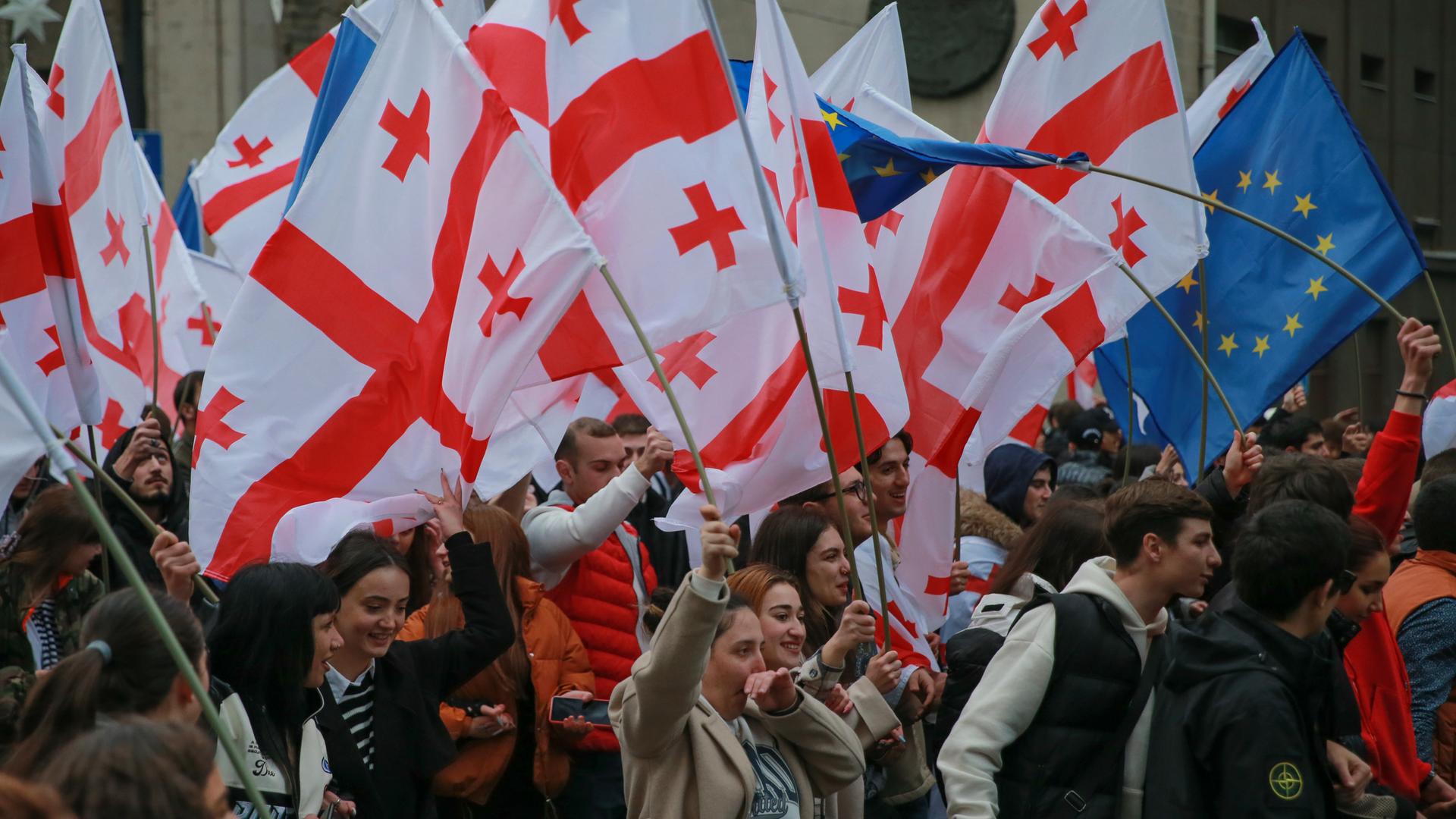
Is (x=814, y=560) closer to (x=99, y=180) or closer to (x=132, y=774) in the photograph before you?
(x=132, y=774)

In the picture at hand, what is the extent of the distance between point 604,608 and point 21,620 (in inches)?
75.2

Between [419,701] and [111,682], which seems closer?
[111,682]

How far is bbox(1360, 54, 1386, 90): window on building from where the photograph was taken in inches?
1150

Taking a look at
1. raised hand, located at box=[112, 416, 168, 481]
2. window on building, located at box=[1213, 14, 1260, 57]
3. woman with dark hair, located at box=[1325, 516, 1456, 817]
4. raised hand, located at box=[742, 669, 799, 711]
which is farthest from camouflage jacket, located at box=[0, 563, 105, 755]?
window on building, located at box=[1213, 14, 1260, 57]

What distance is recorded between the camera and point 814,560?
5.23 m

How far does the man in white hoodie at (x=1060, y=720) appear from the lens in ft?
12.9

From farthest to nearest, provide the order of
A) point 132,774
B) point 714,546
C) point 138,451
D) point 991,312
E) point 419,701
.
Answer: point 138,451 < point 991,312 < point 419,701 < point 714,546 < point 132,774

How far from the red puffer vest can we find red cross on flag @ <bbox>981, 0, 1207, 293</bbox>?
238 centimetres

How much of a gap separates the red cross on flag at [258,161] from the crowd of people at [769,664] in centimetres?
372

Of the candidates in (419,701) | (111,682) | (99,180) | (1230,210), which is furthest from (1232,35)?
(111,682)

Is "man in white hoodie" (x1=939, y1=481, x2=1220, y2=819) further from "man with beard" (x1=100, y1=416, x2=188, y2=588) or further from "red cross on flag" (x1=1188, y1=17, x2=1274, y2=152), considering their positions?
"red cross on flag" (x1=1188, y1=17, x2=1274, y2=152)

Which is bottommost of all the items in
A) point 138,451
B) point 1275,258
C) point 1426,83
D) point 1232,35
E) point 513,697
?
point 513,697

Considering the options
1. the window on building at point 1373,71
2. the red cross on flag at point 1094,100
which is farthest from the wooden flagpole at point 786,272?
the window on building at point 1373,71

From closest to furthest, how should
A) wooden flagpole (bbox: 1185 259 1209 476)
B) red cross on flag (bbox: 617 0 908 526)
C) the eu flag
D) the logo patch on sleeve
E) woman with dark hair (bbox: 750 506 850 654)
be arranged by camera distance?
the logo patch on sleeve, red cross on flag (bbox: 617 0 908 526), woman with dark hair (bbox: 750 506 850 654), wooden flagpole (bbox: 1185 259 1209 476), the eu flag
